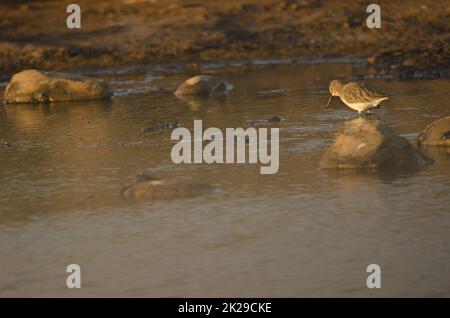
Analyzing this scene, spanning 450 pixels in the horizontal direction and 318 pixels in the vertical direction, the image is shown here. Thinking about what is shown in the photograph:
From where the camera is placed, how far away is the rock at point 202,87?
2462 centimetres

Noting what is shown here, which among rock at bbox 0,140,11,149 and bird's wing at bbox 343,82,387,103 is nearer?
bird's wing at bbox 343,82,387,103

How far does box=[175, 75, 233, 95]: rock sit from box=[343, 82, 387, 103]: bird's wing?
666 centimetres

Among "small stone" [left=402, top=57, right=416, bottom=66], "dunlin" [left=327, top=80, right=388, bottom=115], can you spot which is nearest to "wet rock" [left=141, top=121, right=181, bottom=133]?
"dunlin" [left=327, top=80, right=388, bottom=115]

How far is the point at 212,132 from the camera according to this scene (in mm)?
18594

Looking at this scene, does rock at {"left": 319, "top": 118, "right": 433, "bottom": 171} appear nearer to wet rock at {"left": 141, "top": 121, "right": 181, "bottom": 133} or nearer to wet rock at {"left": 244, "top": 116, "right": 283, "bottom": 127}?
wet rock at {"left": 244, "top": 116, "right": 283, "bottom": 127}

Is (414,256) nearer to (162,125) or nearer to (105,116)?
(162,125)

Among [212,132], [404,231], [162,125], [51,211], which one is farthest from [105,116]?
[404,231]

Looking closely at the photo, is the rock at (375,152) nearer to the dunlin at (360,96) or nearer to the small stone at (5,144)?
the dunlin at (360,96)

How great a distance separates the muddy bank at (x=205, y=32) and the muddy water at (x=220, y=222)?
13070mm

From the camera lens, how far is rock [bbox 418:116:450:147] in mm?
16047

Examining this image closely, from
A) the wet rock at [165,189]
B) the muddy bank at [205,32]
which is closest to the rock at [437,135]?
the wet rock at [165,189]

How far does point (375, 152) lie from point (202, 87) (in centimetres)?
1060

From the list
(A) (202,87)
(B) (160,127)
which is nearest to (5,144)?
(B) (160,127)

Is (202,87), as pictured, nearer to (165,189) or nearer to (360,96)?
(360,96)
